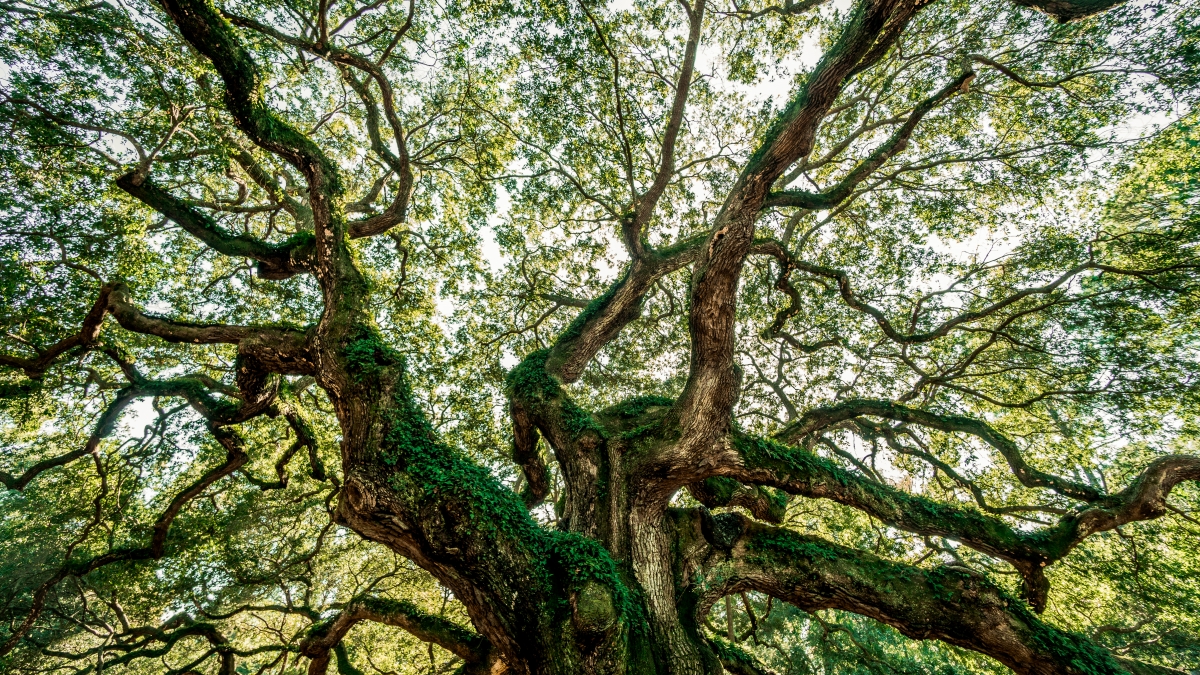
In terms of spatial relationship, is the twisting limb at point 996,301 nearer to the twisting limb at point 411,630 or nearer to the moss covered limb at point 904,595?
the moss covered limb at point 904,595

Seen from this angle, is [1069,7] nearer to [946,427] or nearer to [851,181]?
[851,181]

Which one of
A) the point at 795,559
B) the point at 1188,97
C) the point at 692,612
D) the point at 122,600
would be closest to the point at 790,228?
the point at 1188,97

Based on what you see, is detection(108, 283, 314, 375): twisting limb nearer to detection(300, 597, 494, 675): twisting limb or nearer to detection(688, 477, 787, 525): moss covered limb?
detection(300, 597, 494, 675): twisting limb

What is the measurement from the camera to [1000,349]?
8.27m

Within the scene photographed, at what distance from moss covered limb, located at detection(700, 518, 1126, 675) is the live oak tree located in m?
0.03

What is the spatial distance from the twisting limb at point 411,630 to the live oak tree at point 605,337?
0.14ft

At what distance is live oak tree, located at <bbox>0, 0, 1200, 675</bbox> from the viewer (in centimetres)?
454

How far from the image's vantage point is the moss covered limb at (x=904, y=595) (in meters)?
4.20

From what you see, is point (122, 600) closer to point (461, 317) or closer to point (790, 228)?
point (461, 317)

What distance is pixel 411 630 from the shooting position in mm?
4723

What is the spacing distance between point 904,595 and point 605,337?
5.02 metres

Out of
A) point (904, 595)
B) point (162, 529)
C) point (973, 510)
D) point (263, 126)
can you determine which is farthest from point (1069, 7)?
point (162, 529)

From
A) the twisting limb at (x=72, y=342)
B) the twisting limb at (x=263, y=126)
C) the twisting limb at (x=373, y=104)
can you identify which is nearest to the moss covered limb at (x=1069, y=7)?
the twisting limb at (x=263, y=126)

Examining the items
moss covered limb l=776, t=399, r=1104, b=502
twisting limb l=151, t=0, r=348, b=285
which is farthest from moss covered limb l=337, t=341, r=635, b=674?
moss covered limb l=776, t=399, r=1104, b=502
